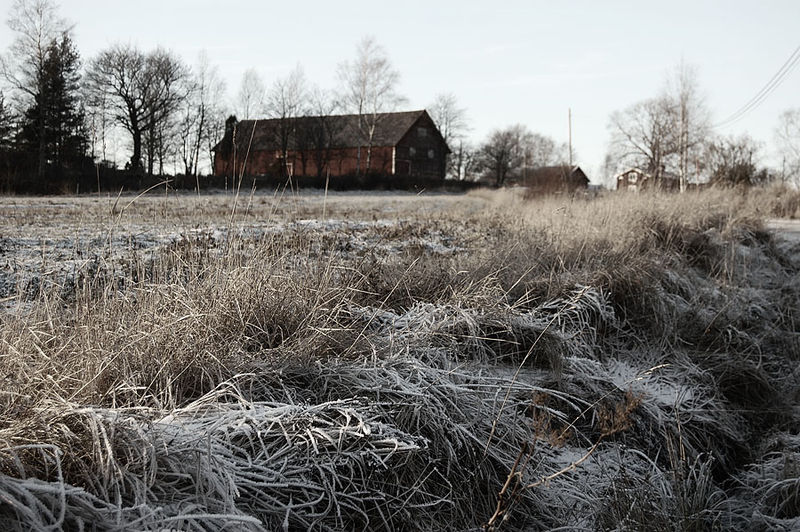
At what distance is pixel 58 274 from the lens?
429cm

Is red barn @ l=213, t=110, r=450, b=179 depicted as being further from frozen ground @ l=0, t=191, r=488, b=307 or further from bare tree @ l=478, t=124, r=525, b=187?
frozen ground @ l=0, t=191, r=488, b=307

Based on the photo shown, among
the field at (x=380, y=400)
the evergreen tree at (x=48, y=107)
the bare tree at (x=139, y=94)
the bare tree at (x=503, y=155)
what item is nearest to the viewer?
the field at (x=380, y=400)

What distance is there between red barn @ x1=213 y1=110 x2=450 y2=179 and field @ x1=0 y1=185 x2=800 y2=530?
911 inches

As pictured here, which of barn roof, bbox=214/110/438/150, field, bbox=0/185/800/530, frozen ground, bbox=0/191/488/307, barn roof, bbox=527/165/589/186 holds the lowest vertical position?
field, bbox=0/185/800/530

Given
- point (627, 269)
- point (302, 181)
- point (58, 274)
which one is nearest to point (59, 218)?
point (58, 274)

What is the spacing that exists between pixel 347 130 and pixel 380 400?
124ft

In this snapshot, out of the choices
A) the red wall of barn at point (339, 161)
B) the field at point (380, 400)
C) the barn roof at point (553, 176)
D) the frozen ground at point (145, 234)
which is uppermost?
the red wall of barn at point (339, 161)

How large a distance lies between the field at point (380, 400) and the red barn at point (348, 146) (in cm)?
2315

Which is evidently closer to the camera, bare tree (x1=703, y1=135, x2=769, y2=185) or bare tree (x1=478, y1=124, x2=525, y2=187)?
bare tree (x1=703, y1=135, x2=769, y2=185)

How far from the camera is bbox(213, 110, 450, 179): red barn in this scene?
33.4m

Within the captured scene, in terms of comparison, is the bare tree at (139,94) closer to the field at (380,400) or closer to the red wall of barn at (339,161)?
the red wall of barn at (339,161)

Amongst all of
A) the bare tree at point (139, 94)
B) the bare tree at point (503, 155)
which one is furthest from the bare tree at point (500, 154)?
the bare tree at point (139, 94)

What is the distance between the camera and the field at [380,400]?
1.95 metres

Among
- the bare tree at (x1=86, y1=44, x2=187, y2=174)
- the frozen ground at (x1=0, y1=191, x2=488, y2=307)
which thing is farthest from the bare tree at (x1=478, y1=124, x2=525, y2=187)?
the frozen ground at (x1=0, y1=191, x2=488, y2=307)
